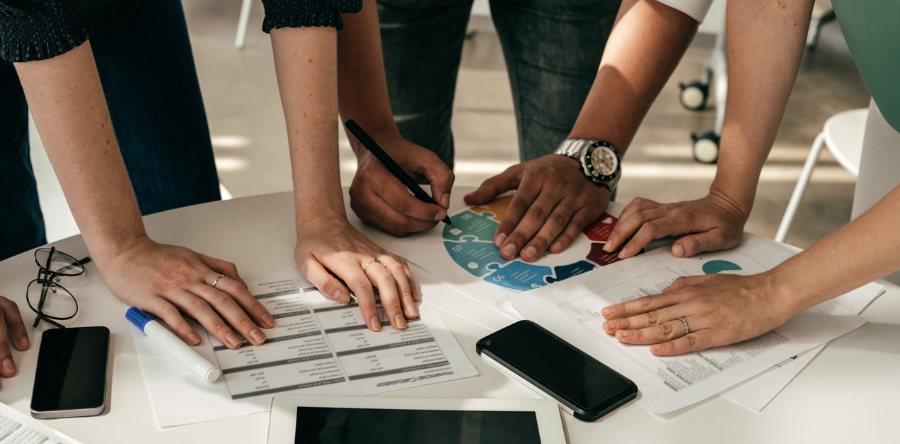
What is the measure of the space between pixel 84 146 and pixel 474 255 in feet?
1.50

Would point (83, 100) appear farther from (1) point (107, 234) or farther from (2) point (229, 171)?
(2) point (229, 171)

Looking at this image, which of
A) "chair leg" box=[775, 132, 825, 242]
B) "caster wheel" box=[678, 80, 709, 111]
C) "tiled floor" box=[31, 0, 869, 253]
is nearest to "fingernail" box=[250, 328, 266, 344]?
"chair leg" box=[775, 132, 825, 242]

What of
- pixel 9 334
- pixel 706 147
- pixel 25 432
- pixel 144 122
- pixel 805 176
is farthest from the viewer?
pixel 706 147

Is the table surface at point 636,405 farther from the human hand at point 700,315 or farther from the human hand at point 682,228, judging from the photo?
the human hand at point 682,228

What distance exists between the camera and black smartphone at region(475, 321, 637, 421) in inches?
23.8

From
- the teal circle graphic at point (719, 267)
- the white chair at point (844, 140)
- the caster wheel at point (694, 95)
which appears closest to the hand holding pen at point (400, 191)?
the teal circle graphic at point (719, 267)

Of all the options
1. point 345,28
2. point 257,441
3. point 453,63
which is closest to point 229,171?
point 453,63

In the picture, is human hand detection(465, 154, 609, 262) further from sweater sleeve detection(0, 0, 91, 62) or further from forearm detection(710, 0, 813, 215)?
sweater sleeve detection(0, 0, 91, 62)

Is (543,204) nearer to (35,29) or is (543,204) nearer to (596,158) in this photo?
(596,158)

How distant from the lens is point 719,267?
84 cm

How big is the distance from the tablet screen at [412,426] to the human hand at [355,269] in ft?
0.47

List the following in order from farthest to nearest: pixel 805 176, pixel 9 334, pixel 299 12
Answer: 1. pixel 805 176
2. pixel 299 12
3. pixel 9 334

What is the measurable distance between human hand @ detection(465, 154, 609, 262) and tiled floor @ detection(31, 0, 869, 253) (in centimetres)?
153

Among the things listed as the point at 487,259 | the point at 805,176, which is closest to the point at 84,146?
the point at 487,259
